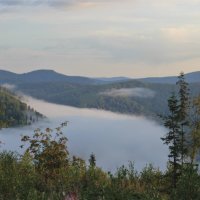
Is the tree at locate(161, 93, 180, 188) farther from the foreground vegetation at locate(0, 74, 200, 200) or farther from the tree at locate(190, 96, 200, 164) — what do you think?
the tree at locate(190, 96, 200, 164)

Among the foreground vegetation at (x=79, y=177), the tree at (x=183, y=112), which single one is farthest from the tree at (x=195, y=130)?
the foreground vegetation at (x=79, y=177)

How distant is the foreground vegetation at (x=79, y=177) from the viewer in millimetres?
14766

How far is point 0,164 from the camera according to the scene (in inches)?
821

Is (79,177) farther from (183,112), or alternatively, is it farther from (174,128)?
(183,112)

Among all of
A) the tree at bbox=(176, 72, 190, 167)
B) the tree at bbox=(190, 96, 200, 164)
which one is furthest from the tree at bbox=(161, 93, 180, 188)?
the tree at bbox=(190, 96, 200, 164)

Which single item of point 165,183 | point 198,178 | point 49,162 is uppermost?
point 198,178

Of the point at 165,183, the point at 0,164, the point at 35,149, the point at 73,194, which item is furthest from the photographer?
the point at 165,183

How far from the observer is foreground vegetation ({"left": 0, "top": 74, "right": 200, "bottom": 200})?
581 inches

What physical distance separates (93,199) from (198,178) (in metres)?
3.84

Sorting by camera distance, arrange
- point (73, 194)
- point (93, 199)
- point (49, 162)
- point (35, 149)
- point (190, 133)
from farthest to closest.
A: point (190, 133)
point (35, 149)
point (49, 162)
point (93, 199)
point (73, 194)

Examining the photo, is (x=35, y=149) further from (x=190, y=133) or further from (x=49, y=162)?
(x=190, y=133)

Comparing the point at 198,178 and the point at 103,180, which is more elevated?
the point at 198,178

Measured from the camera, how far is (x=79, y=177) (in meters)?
21.0

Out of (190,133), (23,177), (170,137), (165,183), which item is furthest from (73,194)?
(190,133)
